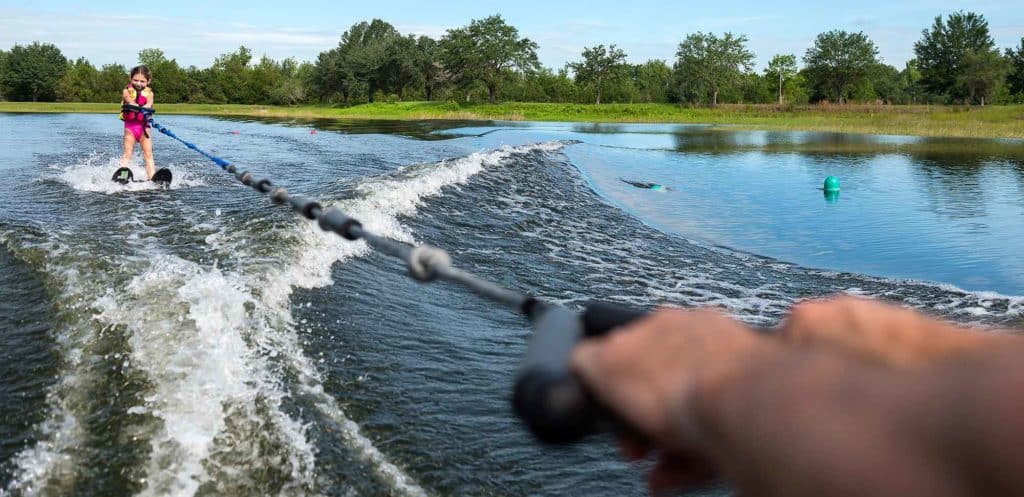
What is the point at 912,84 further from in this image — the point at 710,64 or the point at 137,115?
the point at 137,115

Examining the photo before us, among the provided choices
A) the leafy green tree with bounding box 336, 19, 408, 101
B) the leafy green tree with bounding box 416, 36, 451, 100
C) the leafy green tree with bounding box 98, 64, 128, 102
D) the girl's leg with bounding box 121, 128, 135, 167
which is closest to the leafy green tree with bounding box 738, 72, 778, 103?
the leafy green tree with bounding box 416, 36, 451, 100

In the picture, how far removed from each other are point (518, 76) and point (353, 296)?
99.7 m

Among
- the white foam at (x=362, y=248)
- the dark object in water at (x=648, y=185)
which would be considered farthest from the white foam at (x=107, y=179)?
the dark object in water at (x=648, y=185)

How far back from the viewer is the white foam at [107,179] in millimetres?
12169

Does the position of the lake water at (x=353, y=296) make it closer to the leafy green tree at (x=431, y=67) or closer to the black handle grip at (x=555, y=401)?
the black handle grip at (x=555, y=401)

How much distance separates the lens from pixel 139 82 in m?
13.5

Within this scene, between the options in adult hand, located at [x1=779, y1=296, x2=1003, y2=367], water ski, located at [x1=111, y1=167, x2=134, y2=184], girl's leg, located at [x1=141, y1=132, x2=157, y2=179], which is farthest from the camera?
girl's leg, located at [x1=141, y1=132, x2=157, y2=179]

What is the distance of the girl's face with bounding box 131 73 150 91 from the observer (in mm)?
13344

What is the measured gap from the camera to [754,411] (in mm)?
771

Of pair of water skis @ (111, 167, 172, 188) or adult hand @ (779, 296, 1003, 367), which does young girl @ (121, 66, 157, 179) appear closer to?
pair of water skis @ (111, 167, 172, 188)

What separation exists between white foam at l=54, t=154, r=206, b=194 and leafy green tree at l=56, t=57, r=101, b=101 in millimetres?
105621

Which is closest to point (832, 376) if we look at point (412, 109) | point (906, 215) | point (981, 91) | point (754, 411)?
point (754, 411)

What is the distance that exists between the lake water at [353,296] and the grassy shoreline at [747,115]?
3321 centimetres

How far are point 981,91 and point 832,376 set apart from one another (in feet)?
312
